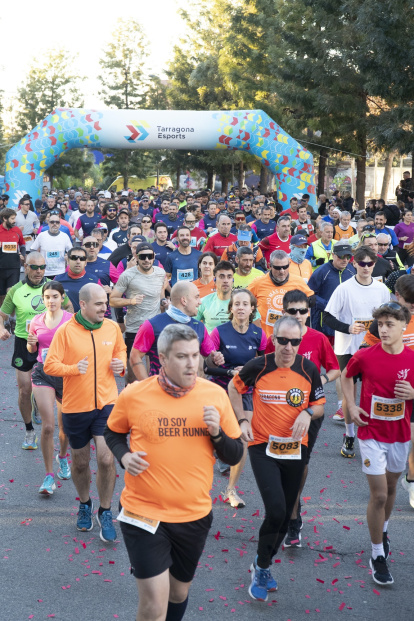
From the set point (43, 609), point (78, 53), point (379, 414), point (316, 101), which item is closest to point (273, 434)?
point (379, 414)

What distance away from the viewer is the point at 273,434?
507cm

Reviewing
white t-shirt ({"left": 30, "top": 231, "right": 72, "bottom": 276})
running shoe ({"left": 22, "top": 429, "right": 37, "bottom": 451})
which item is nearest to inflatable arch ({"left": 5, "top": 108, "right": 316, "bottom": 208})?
white t-shirt ({"left": 30, "top": 231, "right": 72, "bottom": 276})

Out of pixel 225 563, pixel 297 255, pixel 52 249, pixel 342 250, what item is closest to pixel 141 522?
pixel 225 563

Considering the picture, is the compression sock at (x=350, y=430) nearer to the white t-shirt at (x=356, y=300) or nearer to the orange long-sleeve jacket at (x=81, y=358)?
the white t-shirt at (x=356, y=300)

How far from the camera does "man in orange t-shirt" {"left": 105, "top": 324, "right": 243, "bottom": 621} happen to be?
145 inches

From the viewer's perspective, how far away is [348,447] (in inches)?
316

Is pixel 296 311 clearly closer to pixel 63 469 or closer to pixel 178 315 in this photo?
pixel 178 315

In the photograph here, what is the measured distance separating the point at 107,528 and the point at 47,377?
1.51 metres

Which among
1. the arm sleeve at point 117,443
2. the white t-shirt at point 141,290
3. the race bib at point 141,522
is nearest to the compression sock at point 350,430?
the white t-shirt at point 141,290

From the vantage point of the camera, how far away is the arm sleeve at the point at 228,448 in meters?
3.78

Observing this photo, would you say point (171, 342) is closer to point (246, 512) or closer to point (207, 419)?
point (207, 419)

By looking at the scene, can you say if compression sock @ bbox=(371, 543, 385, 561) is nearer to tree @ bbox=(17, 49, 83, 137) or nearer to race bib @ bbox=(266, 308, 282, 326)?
race bib @ bbox=(266, 308, 282, 326)

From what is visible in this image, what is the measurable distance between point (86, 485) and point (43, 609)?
4.08ft

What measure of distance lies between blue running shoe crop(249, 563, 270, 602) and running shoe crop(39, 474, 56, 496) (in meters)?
2.33
